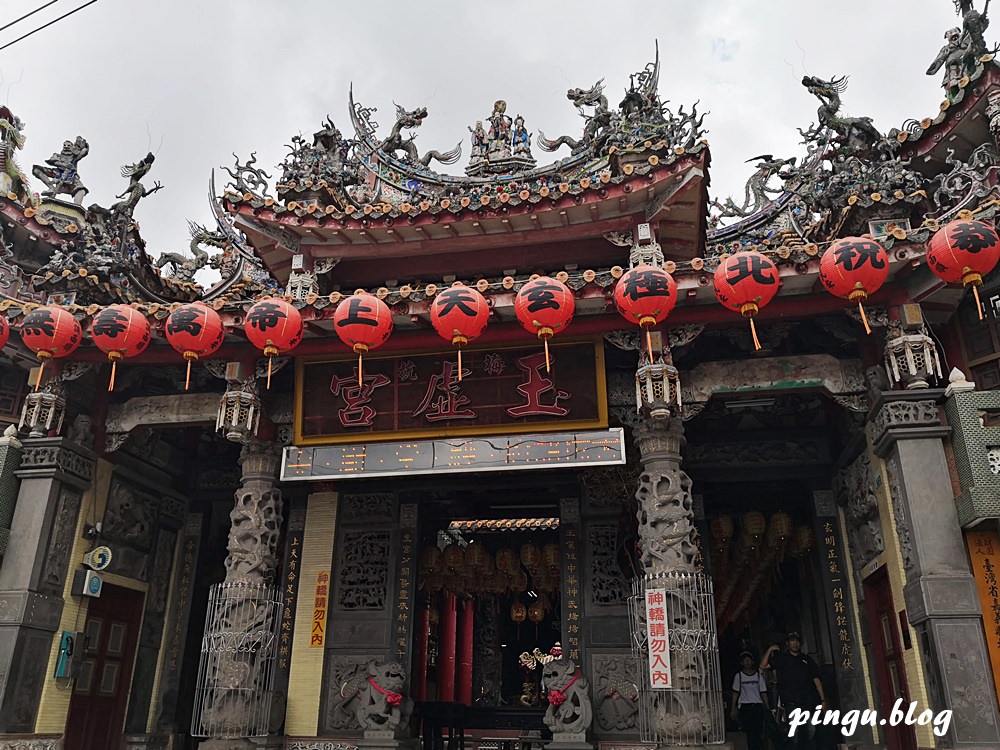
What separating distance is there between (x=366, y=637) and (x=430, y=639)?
16.7 feet

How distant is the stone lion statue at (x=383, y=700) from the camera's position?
30.8 feet

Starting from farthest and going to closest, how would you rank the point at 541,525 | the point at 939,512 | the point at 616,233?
1. the point at 541,525
2. the point at 616,233
3. the point at 939,512

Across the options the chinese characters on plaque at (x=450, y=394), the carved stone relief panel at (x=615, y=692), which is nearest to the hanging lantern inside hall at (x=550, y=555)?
the carved stone relief panel at (x=615, y=692)

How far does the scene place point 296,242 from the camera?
1099cm

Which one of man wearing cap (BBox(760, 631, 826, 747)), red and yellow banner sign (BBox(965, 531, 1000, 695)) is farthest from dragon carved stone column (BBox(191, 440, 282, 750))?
red and yellow banner sign (BBox(965, 531, 1000, 695))

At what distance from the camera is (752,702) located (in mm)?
10602

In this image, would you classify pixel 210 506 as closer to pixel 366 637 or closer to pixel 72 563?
pixel 72 563

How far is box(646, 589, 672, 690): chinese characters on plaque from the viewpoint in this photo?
752cm

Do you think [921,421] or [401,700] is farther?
[401,700]

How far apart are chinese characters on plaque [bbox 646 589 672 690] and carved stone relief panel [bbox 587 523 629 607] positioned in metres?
2.66

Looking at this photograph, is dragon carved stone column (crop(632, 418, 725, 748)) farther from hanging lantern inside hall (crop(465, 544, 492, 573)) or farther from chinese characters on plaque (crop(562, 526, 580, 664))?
hanging lantern inside hall (crop(465, 544, 492, 573))

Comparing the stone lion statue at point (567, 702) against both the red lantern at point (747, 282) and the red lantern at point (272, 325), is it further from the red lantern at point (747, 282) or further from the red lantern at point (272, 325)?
the red lantern at point (272, 325)

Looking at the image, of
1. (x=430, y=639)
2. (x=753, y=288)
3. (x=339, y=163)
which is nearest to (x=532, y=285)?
(x=753, y=288)

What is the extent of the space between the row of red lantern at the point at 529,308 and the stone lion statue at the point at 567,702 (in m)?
4.04
